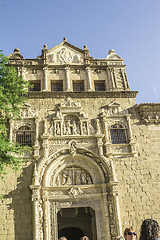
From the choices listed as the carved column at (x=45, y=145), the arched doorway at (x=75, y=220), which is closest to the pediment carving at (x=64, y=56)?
the carved column at (x=45, y=145)

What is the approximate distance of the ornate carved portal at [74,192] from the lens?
12219mm

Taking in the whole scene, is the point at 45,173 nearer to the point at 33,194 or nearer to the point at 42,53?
the point at 33,194

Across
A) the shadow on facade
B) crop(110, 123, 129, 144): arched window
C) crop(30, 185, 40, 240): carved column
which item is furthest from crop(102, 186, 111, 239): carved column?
the shadow on facade

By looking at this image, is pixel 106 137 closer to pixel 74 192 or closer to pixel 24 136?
pixel 74 192

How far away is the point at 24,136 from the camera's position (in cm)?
1434

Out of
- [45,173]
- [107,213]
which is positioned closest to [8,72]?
[45,173]

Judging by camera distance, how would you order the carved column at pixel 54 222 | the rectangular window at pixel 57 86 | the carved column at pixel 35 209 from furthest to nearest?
the rectangular window at pixel 57 86 → the carved column at pixel 54 222 → the carved column at pixel 35 209

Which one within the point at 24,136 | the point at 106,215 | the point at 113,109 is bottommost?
the point at 106,215

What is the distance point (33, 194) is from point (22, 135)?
3735 mm

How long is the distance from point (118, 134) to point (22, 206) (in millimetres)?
7135

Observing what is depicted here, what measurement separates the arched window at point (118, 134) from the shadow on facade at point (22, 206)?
5.51 m

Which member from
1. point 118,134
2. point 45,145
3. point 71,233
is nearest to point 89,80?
point 118,134

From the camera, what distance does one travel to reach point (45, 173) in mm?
13281

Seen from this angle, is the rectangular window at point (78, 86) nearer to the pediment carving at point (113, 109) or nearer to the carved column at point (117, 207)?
the pediment carving at point (113, 109)
